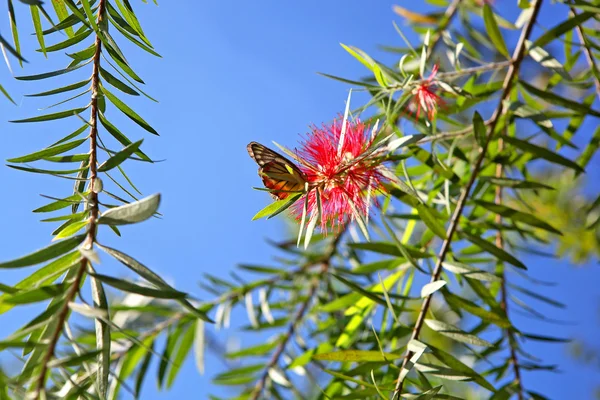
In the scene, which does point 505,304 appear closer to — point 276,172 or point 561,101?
point 561,101

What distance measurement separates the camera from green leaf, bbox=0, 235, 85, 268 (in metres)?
0.41

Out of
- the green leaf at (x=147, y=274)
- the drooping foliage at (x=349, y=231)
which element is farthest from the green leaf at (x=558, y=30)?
the green leaf at (x=147, y=274)

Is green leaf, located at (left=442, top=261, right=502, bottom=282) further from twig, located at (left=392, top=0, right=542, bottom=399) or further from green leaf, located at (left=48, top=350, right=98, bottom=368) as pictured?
green leaf, located at (left=48, top=350, right=98, bottom=368)

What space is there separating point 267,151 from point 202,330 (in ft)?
2.11

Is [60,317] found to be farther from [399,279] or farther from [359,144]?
[399,279]

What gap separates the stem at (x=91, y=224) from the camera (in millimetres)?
392

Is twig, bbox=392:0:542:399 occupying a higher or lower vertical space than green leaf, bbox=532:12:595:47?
lower

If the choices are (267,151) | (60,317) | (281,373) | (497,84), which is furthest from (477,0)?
(60,317)

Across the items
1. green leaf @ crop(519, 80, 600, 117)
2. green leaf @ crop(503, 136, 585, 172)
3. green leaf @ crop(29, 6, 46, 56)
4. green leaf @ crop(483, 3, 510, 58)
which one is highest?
green leaf @ crop(483, 3, 510, 58)

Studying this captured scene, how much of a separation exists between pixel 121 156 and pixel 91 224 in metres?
0.06

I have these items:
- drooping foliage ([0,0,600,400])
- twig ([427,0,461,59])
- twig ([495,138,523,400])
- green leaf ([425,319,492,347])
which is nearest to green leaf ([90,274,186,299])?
drooping foliage ([0,0,600,400])

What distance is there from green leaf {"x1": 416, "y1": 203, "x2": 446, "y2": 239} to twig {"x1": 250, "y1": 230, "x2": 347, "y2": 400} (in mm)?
356

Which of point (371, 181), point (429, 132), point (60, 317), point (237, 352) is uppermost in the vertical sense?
point (429, 132)

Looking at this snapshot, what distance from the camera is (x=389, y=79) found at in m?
0.75
